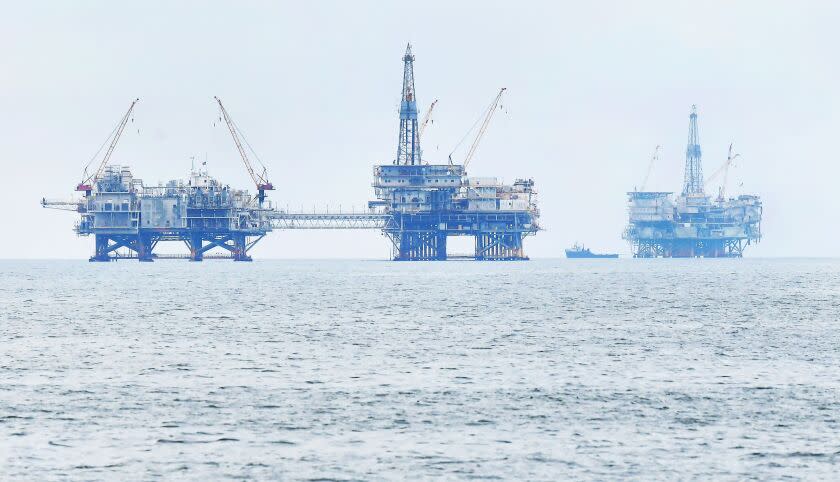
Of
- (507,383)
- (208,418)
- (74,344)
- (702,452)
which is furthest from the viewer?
(74,344)

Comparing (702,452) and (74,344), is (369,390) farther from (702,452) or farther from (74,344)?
(74,344)

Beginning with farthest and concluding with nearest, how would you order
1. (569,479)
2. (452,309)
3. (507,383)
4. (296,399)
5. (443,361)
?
(452,309)
(443,361)
(507,383)
(296,399)
(569,479)

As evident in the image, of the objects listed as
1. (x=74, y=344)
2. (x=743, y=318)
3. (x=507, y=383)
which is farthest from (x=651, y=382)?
(x=743, y=318)

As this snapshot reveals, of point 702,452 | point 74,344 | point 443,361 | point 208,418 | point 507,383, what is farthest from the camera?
point 74,344

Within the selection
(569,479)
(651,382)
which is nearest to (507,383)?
(651,382)

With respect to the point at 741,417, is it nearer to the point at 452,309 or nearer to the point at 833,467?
the point at 833,467

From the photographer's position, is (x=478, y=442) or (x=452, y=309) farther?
(x=452, y=309)
